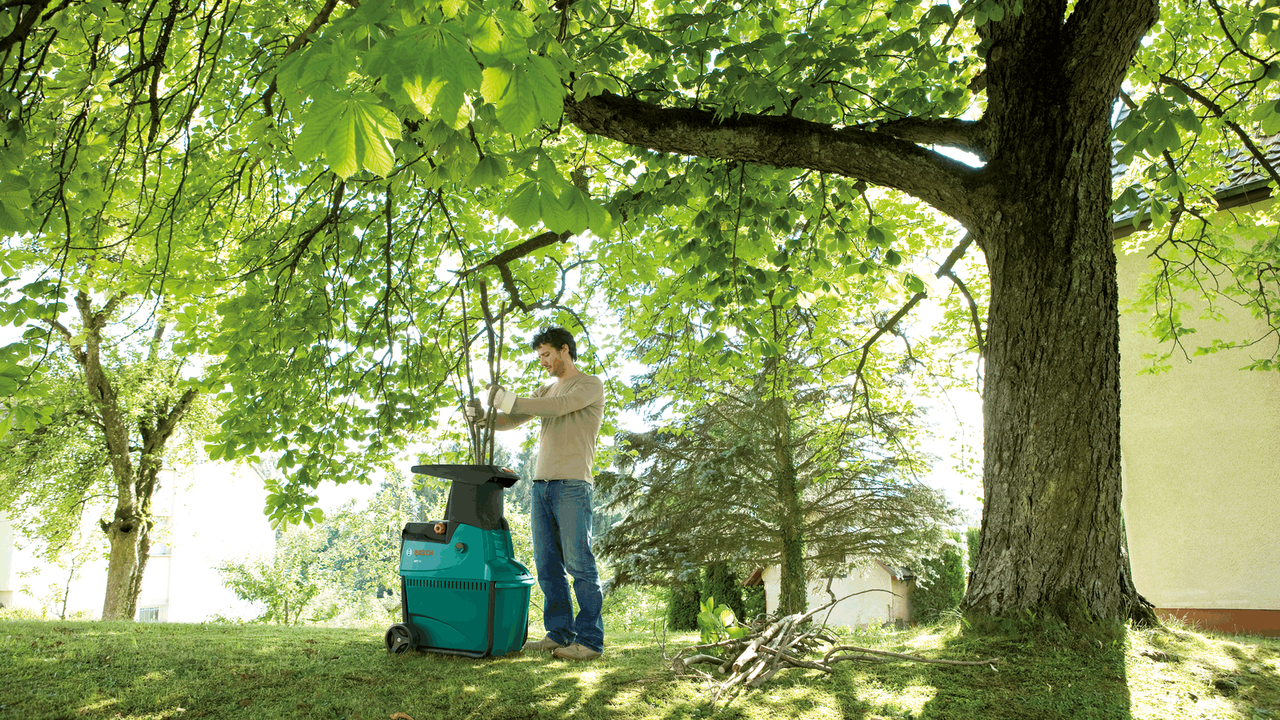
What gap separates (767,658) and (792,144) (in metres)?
2.69

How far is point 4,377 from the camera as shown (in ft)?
8.71

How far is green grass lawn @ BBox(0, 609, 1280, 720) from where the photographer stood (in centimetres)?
281

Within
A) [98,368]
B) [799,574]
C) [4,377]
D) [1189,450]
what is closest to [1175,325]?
[1189,450]

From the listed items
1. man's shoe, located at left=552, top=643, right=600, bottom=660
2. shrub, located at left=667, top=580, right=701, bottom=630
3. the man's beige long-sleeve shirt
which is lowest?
shrub, located at left=667, top=580, right=701, bottom=630

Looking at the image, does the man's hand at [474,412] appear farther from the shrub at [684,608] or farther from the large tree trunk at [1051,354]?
the shrub at [684,608]

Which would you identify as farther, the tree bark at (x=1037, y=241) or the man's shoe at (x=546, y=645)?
the man's shoe at (x=546, y=645)

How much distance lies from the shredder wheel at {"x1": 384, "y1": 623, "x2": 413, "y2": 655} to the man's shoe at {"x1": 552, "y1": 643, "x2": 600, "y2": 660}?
82 centimetres

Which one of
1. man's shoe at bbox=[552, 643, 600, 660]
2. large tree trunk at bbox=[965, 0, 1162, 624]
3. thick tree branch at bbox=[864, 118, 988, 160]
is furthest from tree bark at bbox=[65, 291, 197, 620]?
large tree trunk at bbox=[965, 0, 1162, 624]

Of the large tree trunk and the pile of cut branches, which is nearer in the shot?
the pile of cut branches

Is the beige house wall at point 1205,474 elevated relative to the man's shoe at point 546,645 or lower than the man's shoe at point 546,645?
elevated

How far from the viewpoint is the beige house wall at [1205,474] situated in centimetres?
837

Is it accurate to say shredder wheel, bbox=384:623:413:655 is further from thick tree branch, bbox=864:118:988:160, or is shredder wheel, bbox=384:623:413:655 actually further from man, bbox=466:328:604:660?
thick tree branch, bbox=864:118:988:160

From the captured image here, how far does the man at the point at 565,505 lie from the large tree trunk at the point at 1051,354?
2.11m

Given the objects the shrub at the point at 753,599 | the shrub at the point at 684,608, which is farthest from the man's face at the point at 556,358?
the shrub at the point at 753,599
